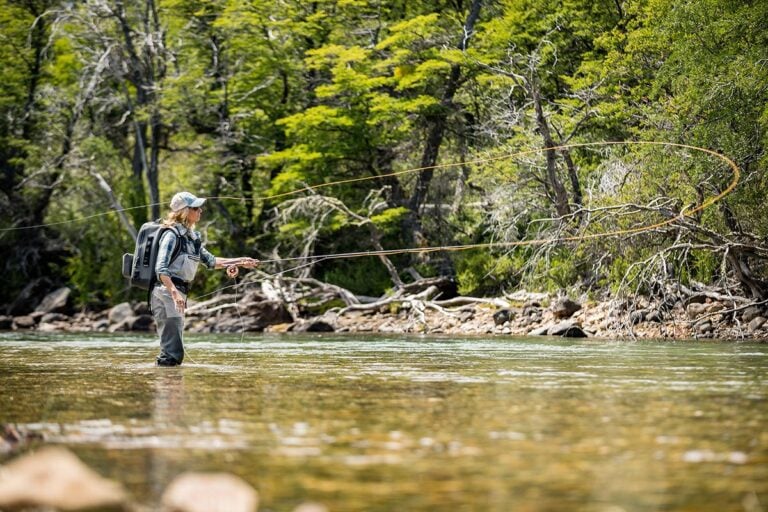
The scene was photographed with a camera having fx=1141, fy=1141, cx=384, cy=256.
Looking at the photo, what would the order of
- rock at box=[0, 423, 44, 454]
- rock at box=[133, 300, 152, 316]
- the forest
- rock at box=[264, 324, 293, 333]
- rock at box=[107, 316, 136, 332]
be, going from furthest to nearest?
1. rock at box=[133, 300, 152, 316]
2. rock at box=[107, 316, 136, 332]
3. rock at box=[264, 324, 293, 333]
4. the forest
5. rock at box=[0, 423, 44, 454]

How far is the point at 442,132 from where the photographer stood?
28.7m

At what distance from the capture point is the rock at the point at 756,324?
17.1m

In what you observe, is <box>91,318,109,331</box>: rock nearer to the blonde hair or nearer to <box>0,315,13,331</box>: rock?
<box>0,315,13,331</box>: rock

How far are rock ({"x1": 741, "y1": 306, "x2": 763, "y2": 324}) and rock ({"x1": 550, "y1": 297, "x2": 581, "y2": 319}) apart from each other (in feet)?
12.2

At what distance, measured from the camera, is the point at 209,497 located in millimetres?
3514

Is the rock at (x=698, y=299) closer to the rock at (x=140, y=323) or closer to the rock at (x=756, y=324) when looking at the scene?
the rock at (x=756, y=324)

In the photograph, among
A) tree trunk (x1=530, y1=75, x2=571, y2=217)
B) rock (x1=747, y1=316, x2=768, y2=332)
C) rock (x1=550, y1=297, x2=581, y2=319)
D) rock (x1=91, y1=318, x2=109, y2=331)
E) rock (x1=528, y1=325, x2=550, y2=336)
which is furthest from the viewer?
rock (x1=91, y1=318, x2=109, y2=331)

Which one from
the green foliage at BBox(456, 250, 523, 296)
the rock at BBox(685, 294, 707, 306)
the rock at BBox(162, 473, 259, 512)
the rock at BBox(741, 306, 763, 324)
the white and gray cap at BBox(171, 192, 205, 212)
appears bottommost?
the rock at BBox(162, 473, 259, 512)

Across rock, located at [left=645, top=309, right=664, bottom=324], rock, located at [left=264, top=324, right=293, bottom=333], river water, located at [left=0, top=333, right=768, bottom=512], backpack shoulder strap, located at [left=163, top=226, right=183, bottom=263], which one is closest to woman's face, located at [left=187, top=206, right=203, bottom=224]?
backpack shoulder strap, located at [left=163, top=226, right=183, bottom=263]

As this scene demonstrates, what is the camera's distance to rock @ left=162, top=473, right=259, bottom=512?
3.48 meters

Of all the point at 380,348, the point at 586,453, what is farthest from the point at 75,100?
the point at 586,453

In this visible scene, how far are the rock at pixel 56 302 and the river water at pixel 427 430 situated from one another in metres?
21.0

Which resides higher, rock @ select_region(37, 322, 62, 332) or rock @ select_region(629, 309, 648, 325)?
rock @ select_region(629, 309, 648, 325)

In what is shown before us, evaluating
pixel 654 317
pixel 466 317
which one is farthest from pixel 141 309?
pixel 654 317
